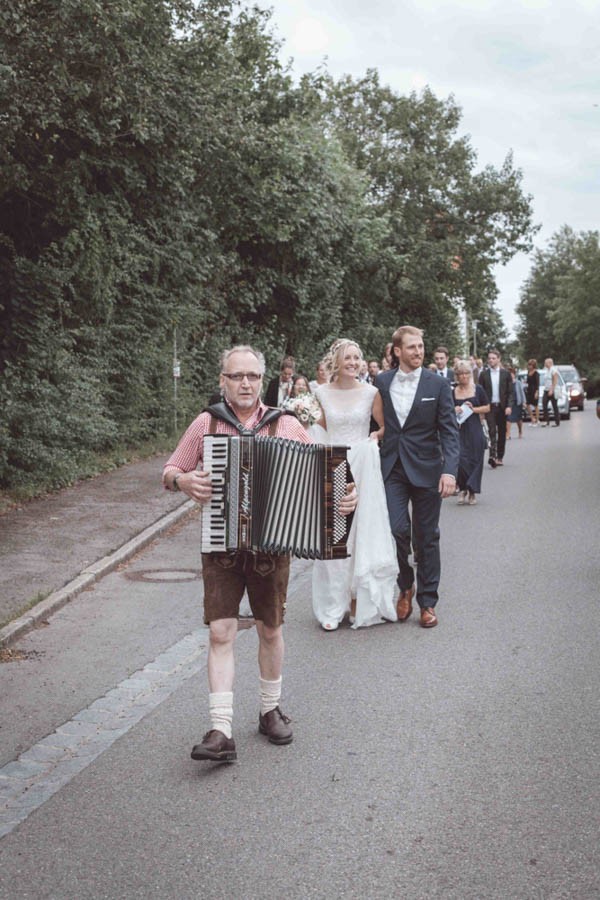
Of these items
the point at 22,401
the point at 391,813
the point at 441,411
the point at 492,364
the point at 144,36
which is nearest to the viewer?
the point at 391,813

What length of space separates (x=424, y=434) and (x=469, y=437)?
7.10 metres

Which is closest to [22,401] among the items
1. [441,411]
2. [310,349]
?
[441,411]

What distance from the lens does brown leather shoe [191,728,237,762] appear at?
4871 mm

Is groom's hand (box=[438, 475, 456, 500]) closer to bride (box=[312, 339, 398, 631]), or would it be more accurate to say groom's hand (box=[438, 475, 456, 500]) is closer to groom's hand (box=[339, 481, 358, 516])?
bride (box=[312, 339, 398, 631])

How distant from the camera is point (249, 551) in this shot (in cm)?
495

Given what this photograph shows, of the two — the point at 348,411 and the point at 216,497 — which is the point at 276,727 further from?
the point at 348,411

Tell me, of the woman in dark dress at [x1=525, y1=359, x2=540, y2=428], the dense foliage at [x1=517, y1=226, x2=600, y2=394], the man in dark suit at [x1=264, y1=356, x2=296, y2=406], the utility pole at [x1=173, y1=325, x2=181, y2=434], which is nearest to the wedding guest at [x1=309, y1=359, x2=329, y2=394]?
the man in dark suit at [x1=264, y1=356, x2=296, y2=406]

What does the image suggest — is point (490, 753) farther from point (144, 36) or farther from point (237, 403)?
point (144, 36)

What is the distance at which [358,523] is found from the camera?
8.08 meters

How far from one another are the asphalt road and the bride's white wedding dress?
0.65 ft

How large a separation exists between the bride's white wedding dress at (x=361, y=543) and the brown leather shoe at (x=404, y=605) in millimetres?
61

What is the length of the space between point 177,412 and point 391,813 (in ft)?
58.3

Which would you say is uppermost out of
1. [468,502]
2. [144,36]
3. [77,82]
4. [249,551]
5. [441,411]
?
[144,36]

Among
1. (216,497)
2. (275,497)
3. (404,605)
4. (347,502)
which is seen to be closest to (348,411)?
(404,605)
